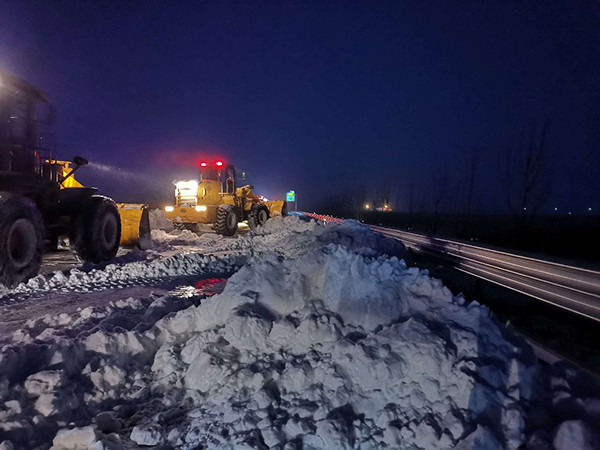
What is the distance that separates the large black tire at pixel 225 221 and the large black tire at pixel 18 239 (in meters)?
10.5

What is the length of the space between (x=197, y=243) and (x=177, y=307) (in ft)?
34.0

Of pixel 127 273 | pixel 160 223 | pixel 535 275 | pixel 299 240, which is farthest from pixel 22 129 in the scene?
pixel 160 223

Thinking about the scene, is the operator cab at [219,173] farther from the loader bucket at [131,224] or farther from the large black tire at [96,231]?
the large black tire at [96,231]

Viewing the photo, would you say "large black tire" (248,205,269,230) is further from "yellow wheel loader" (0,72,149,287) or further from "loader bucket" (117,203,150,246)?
"yellow wheel loader" (0,72,149,287)

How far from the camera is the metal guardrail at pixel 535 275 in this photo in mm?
4047

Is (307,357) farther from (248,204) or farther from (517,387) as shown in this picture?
(248,204)

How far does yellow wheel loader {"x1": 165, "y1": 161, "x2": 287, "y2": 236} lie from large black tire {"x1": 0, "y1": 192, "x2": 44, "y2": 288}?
34.7ft

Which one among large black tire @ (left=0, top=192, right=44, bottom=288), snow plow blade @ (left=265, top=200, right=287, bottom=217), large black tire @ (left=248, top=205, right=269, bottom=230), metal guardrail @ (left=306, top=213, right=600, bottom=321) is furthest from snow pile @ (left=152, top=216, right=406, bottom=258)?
snow plow blade @ (left=265, top=200, right=287, bottom=217)

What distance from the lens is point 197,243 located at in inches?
627

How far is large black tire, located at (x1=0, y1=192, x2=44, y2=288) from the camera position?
6.79 m

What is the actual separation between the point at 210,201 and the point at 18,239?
1163cm

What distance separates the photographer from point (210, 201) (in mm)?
18719

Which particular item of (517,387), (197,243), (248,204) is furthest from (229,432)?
(248,204)

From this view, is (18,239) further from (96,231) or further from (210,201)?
(210,201)
